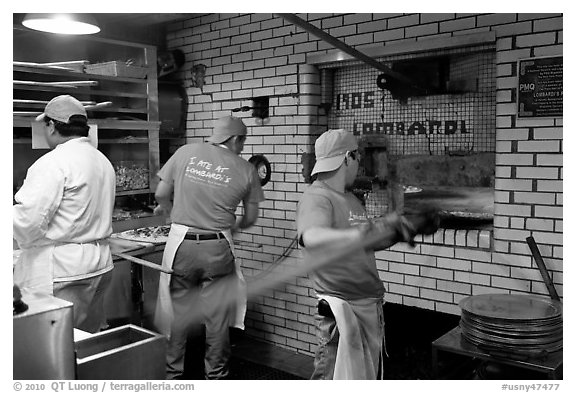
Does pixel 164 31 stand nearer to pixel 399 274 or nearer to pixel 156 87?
pixel 156 87

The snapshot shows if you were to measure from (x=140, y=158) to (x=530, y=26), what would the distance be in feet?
7.05

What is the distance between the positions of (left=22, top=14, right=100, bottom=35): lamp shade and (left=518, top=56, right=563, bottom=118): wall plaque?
1573 millimetres

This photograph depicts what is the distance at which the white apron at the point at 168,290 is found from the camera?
101 inches

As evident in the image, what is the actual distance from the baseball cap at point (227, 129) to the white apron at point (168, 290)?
0.43m

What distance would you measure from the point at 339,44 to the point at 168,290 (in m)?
1.39

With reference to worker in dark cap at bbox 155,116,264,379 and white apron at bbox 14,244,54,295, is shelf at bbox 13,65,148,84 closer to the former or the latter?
worker in dark cap at bbox 155,116,264,379

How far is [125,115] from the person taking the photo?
3.29 meters

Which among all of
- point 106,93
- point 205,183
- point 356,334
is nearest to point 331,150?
point 356,334

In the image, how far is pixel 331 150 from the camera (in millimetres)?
1887

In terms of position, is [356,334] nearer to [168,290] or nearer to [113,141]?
[168,290]

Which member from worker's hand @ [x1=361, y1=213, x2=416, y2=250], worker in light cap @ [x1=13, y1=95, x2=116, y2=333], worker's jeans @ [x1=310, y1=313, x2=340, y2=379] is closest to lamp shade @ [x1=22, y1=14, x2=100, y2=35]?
worker in light cap @ [x1=13, y1=95, x2=116, y2=333]

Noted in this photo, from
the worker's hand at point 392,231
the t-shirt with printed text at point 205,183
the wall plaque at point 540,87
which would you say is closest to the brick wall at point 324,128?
the wall plaque at point 540,87

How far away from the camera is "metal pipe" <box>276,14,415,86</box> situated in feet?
5.81
